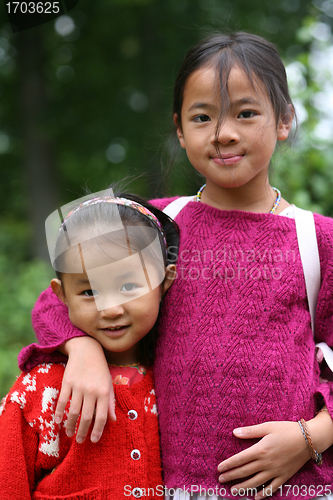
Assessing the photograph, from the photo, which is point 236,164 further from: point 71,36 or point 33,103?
point 71,36

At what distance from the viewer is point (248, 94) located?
65.4 inches

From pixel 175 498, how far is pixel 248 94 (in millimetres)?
1421

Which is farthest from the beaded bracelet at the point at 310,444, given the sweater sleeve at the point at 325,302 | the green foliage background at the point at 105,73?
the green foliage background at the point at 105,73

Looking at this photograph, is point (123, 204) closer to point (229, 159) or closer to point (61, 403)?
point (229, 159)

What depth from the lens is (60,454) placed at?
1.57 metres

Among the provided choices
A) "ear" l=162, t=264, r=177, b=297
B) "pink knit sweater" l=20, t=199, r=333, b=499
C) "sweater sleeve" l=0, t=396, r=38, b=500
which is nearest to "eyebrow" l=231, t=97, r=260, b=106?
"pink knit sweater" l=20, t=199, r=333, b=499

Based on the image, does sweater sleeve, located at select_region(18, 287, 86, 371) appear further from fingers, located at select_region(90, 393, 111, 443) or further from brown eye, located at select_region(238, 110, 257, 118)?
brown eye, located at select_region(238, 110, 257, 118)

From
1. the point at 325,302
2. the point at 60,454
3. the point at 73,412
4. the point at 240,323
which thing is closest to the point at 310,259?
the point at 325,302

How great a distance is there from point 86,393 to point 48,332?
326 millimetres

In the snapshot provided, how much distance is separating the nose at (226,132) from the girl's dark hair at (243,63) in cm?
4

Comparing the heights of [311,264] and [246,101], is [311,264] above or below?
below

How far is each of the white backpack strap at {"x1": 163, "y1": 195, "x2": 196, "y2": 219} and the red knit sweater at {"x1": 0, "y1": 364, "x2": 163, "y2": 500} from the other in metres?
0.75

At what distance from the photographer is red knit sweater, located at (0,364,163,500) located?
1496 mm

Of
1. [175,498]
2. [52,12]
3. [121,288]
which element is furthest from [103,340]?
[52,12]
